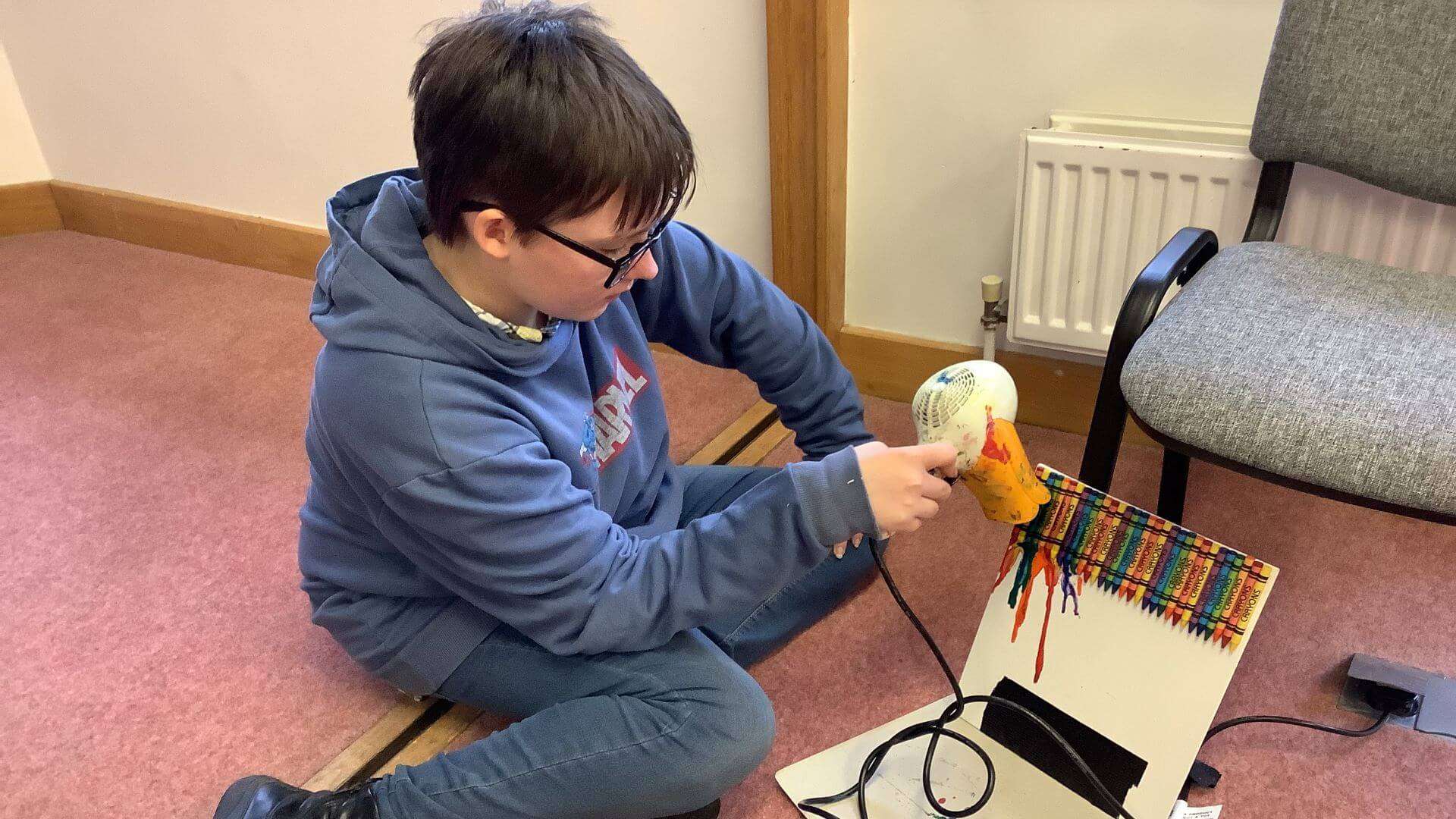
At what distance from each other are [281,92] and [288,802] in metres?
1.48

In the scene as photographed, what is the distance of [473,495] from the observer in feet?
2.88

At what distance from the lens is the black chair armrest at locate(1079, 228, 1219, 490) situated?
981 millimetres

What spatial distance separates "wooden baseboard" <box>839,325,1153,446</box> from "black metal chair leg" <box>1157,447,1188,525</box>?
1.01ft

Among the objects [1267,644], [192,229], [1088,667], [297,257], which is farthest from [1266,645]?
[192,229]

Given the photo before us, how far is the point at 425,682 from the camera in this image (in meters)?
1.09

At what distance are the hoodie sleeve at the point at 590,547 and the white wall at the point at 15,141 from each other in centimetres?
204

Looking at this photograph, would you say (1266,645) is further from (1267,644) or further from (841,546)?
(841,546)

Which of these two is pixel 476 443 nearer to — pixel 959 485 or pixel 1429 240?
pixel 959 485

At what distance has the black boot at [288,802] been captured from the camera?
958 millimetres

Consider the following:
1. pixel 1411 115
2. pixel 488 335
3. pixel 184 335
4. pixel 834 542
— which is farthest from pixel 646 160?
pixel 184 335

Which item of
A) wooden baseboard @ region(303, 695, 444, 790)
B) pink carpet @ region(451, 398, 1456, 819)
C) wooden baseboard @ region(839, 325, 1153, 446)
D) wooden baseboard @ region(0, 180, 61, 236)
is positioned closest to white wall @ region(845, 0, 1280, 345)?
wooden baseboard @ region(839, 325, 1153, 446)

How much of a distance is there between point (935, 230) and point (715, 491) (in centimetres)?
51

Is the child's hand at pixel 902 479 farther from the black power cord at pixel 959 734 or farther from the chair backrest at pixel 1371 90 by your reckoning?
the chair backrest at pixel 1371 90

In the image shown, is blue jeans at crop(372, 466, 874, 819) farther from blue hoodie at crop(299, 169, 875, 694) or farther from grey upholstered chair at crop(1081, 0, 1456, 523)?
grey upholstered chair at crop(1081, 0, 1456, 523)
